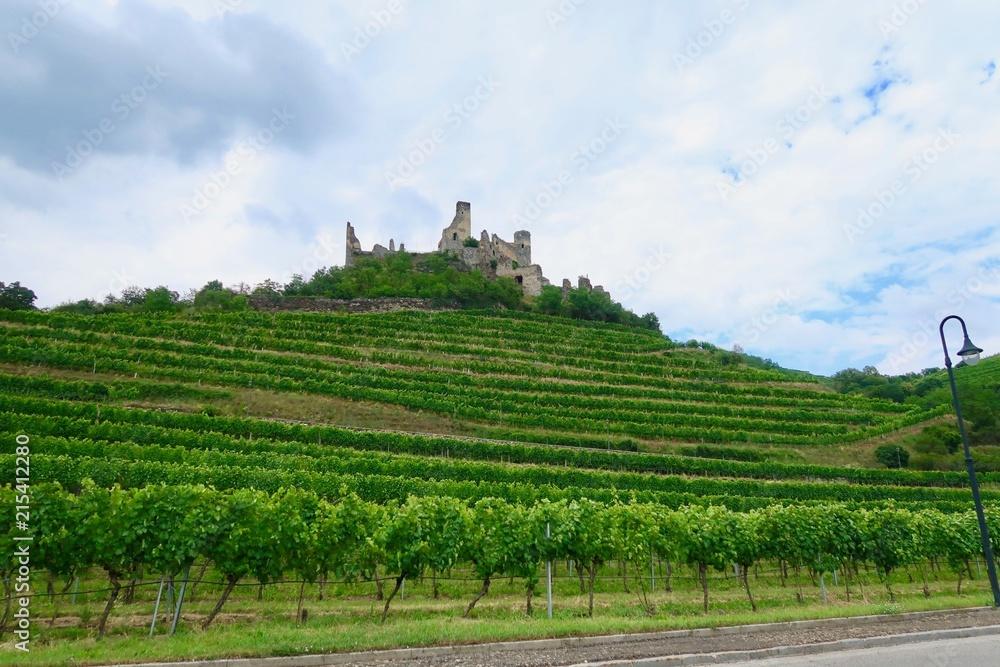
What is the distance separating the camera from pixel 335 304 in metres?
62.2

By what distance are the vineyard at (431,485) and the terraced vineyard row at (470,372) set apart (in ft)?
0.79

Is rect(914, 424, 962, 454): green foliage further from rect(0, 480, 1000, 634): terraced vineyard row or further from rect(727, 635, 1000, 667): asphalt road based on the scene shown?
rect(727, 635, 1000, 667): asphalt road

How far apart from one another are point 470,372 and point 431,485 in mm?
23496

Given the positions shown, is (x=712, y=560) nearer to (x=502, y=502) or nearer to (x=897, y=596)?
(x=502, y=502)

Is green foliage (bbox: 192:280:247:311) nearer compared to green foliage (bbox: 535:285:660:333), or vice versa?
green foliage (bbox: 192:280:247:311)

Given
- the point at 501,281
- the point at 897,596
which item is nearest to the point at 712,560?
the point at 897,596

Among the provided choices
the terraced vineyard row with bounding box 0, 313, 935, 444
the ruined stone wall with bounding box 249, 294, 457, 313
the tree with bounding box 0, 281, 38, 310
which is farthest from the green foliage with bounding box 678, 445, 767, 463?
the tree with bounding box 0, 281, 38, 310

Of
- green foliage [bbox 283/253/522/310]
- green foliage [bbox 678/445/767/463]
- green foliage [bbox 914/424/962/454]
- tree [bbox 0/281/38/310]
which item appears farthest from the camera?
green foliage [bbox 283/253/522/310]

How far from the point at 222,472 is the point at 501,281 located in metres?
55.7

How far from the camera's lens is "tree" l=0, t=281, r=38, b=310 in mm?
53513

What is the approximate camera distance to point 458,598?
13930 millimetres

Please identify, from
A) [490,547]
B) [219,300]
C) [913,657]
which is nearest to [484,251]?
[219,300]

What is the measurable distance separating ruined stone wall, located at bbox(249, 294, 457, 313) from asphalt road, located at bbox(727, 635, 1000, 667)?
56.5 meters

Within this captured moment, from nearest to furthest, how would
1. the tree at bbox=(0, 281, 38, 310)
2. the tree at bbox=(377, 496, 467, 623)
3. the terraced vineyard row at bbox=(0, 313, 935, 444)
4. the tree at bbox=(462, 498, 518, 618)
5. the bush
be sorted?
the tree at bbox=(377, 496, 467, 623)
the tree at bbox=(462, 498, 518, 618)
the terraced vineyard row at bbox=(0, 313, 935, 444)
the bush
the tree at bbox=(0, 281, 38, 310)
